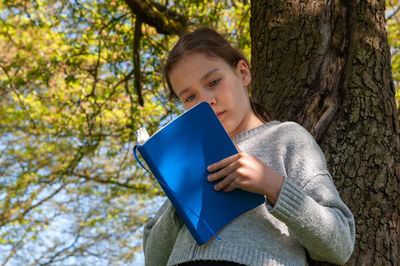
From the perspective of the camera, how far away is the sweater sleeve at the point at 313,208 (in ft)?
4.47

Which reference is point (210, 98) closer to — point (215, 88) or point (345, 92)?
point (215, 88)

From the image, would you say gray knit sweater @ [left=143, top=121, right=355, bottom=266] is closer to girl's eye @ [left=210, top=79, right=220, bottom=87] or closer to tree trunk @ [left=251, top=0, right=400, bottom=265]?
girl's eye @ [left=210, top=79, right=220, bottom=87]

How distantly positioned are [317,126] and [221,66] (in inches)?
27.6

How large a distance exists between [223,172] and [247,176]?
0.08 m

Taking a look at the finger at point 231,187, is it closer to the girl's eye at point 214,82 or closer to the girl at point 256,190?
the girl at point 256,190

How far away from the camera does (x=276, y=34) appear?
2.58 meters

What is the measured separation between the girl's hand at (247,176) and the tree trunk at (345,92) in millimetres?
821

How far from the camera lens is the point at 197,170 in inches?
56.4

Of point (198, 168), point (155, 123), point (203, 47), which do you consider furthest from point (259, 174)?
point (155, 123)

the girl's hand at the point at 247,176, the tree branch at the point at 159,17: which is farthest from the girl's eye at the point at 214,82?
the tree branch at the point at 159,17

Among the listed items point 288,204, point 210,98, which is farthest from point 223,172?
point 210,98

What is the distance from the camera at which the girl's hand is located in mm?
1384

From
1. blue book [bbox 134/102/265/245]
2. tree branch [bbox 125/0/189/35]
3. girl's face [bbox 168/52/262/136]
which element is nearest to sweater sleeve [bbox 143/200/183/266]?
blue book [bbox 134/102/265/245]

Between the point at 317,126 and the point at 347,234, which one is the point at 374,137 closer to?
the point at 317,126
